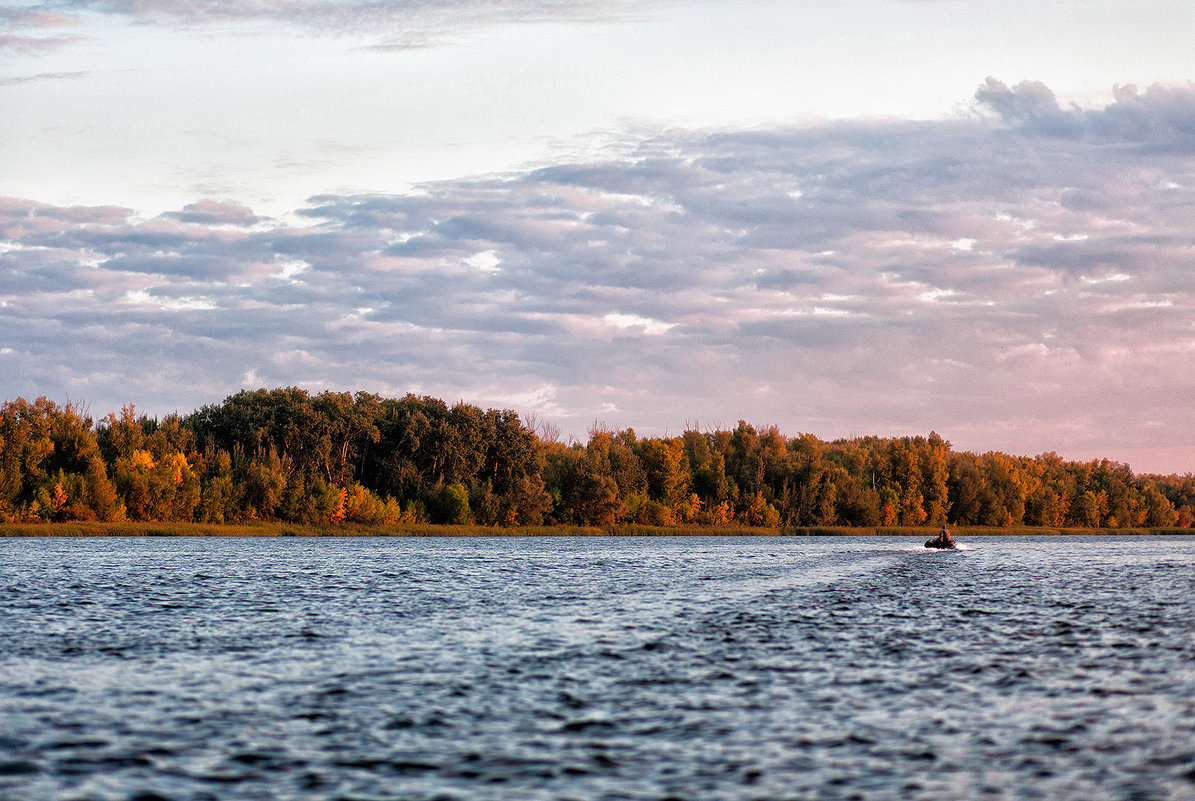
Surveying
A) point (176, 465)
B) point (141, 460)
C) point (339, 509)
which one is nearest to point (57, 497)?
point (141, 460)

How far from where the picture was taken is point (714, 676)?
2769cm

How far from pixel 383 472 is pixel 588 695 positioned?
140 metres

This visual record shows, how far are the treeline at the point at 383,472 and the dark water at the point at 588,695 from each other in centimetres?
8668

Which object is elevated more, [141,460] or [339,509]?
[141,460]

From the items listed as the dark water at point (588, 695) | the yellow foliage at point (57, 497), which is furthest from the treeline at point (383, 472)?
the dark water at point (588, 695)

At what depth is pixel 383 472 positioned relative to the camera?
16125cm

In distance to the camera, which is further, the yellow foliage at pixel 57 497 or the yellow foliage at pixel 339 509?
the yellow foliage at pixel 339 509

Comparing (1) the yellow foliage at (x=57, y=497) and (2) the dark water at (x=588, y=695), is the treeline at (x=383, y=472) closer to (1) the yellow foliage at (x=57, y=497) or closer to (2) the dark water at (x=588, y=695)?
(1) the yellow foliage at (x=57, y=497)

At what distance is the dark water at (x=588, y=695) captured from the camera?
17.6 m

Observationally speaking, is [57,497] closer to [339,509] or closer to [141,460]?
[141,460]

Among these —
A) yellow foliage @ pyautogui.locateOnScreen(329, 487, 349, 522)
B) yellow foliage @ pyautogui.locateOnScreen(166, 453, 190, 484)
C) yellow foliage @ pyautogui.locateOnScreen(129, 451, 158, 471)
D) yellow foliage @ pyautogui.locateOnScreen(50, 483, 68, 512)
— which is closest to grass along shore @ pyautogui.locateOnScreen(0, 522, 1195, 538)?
yellow foliage @ pyautogui.locateOnScreen(329, 487, 349, 522)

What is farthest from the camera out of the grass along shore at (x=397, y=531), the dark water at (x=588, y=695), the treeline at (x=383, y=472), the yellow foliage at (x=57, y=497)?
the treeline at (x=383, y=472)

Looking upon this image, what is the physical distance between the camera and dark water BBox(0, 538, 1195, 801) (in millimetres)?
17594

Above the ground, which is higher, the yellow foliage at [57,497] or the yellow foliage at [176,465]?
the yellow foliage at [176,465]
